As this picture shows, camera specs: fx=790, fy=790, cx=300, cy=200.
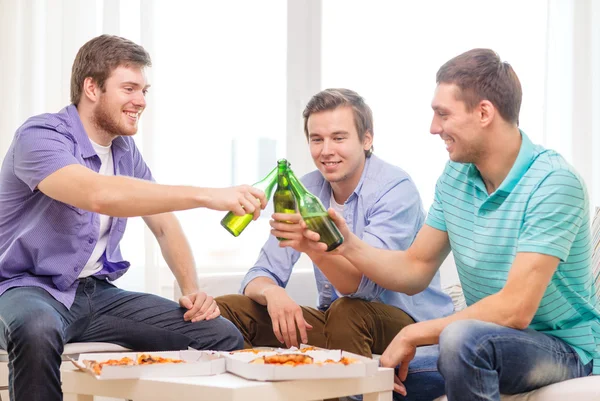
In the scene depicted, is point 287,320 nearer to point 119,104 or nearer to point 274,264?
point 274,264

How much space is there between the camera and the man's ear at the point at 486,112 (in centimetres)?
197

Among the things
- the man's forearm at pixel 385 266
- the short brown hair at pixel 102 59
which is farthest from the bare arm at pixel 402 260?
the short brown hair at pixel 102 59

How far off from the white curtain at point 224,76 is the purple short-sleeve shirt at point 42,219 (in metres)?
1.24

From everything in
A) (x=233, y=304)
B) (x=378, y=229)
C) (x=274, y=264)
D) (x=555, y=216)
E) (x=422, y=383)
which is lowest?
(x=422, y=383)

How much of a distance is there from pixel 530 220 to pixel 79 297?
125cm

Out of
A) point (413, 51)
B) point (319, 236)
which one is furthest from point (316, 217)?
point (413, 51)

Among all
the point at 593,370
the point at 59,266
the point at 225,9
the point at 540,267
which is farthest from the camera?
the point at 225,9

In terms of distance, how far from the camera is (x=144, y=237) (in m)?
3.50

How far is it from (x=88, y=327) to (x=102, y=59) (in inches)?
31.1

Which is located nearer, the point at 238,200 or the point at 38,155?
the point at 238,200

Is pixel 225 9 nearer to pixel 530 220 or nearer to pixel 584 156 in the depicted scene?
pixel 584 156

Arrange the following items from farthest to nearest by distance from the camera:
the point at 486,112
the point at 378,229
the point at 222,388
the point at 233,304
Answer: the point at 233,304, the point at 378,229, the point at 486,112, the point at 222,388

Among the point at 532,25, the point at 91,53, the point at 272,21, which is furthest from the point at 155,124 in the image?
the point at 532,25

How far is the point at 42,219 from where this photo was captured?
220cm
